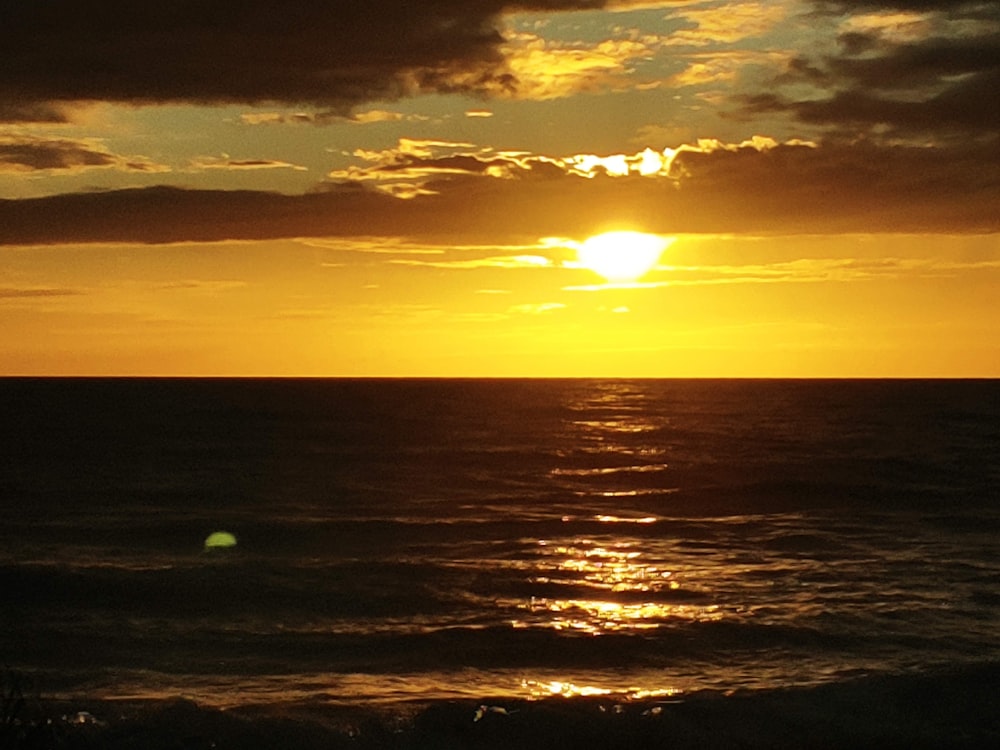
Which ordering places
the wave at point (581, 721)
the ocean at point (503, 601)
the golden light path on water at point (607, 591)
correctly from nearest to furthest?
the wave at point (581, 721), the ocean at point (503, 601), the golden light path on water at point (607, 591)

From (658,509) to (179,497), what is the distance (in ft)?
61.6

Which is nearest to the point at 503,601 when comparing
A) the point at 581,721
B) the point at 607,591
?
the point at 607,591

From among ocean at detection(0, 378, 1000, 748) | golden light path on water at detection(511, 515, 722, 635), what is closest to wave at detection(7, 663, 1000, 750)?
ocean at detection(0, 378, 1000, 748)

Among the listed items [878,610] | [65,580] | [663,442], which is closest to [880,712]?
[878,610]

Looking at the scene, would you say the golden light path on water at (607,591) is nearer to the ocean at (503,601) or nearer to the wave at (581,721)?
the ocean at (503,601)

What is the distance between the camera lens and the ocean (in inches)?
694

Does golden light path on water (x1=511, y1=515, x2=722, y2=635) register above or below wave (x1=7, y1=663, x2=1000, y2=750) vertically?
above

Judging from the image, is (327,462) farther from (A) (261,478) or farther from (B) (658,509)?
(B) (658,509)

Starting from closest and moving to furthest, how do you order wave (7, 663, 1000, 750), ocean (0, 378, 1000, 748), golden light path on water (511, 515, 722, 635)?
wave (7, 663, 1000, 750)
ocean (0, 378, 1000, 748)
golden light path on water (511, 515, 722, 635)

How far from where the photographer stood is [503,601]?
1048 inches

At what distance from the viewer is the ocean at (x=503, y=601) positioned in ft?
57.8

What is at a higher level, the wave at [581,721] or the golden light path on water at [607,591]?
the golden light path on water at [607,591]

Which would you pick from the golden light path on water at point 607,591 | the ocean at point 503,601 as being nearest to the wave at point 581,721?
the ocean at point 503,601

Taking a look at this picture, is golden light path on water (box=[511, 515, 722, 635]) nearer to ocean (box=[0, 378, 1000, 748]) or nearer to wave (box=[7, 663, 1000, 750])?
ocean (box=[0, 378, 1000, 748])
